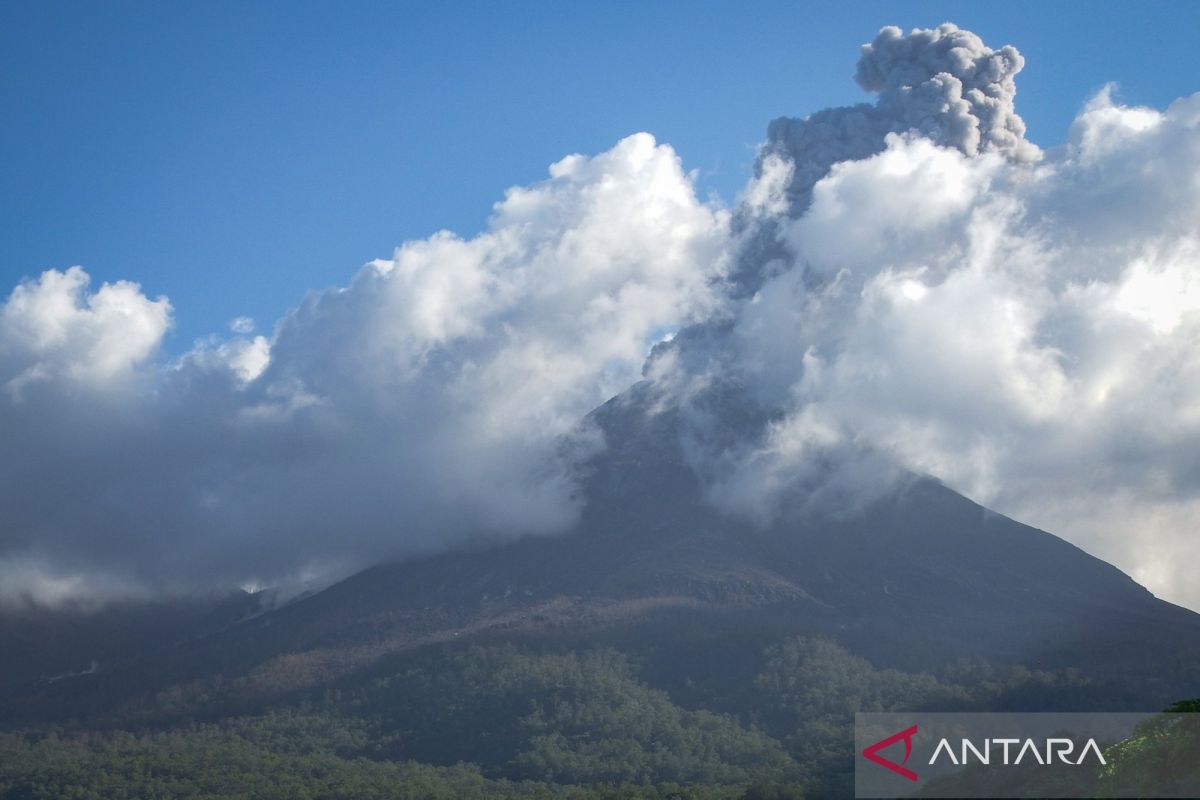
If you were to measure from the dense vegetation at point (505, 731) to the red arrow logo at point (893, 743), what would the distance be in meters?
14.6

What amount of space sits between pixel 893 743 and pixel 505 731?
179 feet

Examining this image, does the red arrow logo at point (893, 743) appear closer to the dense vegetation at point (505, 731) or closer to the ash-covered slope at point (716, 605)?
the dense vegetation at point (505, 731)

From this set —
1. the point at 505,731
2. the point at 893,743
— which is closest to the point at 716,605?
the point at 505,731

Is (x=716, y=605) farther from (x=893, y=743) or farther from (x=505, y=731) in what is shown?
(x=893, y=743)

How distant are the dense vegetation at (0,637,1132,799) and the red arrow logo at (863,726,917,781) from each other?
14.6m

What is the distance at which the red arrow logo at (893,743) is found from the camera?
49.9 meters

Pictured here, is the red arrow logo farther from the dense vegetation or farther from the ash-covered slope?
the ash-covered slope

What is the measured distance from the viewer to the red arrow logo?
4991 centimetres

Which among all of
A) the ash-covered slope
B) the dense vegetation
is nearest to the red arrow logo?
the dense vegetation

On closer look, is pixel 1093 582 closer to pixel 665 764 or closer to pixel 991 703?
pixel 991 703

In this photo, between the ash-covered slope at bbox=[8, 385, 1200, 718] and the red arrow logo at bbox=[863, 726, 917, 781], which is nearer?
the red arrow logo at bbox=[863, 726, 917, 781]

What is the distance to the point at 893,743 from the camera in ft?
190

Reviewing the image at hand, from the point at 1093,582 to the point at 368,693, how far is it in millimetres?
86195

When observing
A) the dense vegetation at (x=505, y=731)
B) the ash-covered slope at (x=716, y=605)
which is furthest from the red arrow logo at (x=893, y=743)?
the ash-covered slope at (x=716, y=605)
